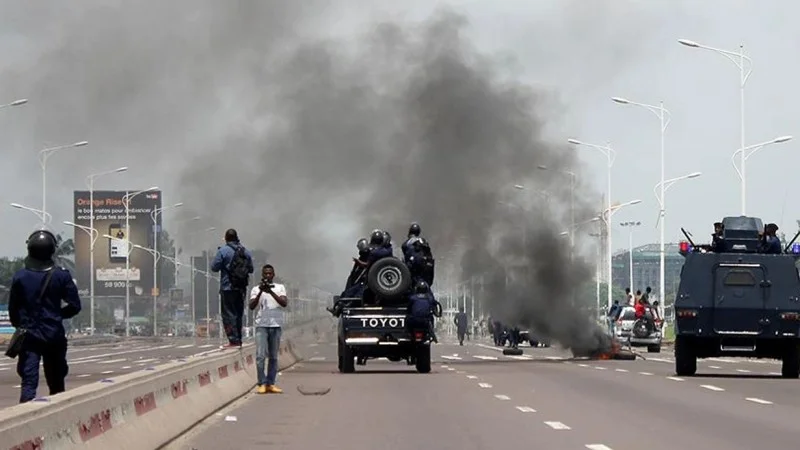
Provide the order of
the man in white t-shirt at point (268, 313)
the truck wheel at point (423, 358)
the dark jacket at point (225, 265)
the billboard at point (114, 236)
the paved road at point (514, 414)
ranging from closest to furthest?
the paved road at point (514, 414), the man in white t-shirt at point (268, 313), the dark jacket at point (225, 265), the truck wheel at point (423, 358), the billboard at point (114, 236)

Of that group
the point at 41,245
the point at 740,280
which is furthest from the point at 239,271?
the point at 41,245

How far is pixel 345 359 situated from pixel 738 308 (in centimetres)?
733

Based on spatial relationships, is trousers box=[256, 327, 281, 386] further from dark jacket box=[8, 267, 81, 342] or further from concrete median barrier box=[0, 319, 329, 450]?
dark jacket box=[8, 267, 81, 342]

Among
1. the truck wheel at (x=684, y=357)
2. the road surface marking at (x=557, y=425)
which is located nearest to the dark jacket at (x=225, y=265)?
the truck wheel at (x=684, y=357)

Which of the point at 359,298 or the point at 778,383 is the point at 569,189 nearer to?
the point at 359,298

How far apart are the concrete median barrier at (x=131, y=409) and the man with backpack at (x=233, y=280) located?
2.21 metres

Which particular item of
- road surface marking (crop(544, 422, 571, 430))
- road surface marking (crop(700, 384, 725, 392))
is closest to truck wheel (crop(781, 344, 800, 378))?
road surface marking (crop(700, 384, 725, 392))

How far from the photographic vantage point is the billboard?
4919 inches

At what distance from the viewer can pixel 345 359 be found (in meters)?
31.6

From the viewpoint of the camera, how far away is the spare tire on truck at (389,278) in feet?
101

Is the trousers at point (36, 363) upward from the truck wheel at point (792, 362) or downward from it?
upward

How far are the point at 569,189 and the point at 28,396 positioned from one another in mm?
38063

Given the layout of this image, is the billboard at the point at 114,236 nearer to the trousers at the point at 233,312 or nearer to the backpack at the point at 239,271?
the trousers at the point at 233,312

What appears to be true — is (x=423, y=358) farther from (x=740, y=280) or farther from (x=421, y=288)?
(x=740, y=280)
